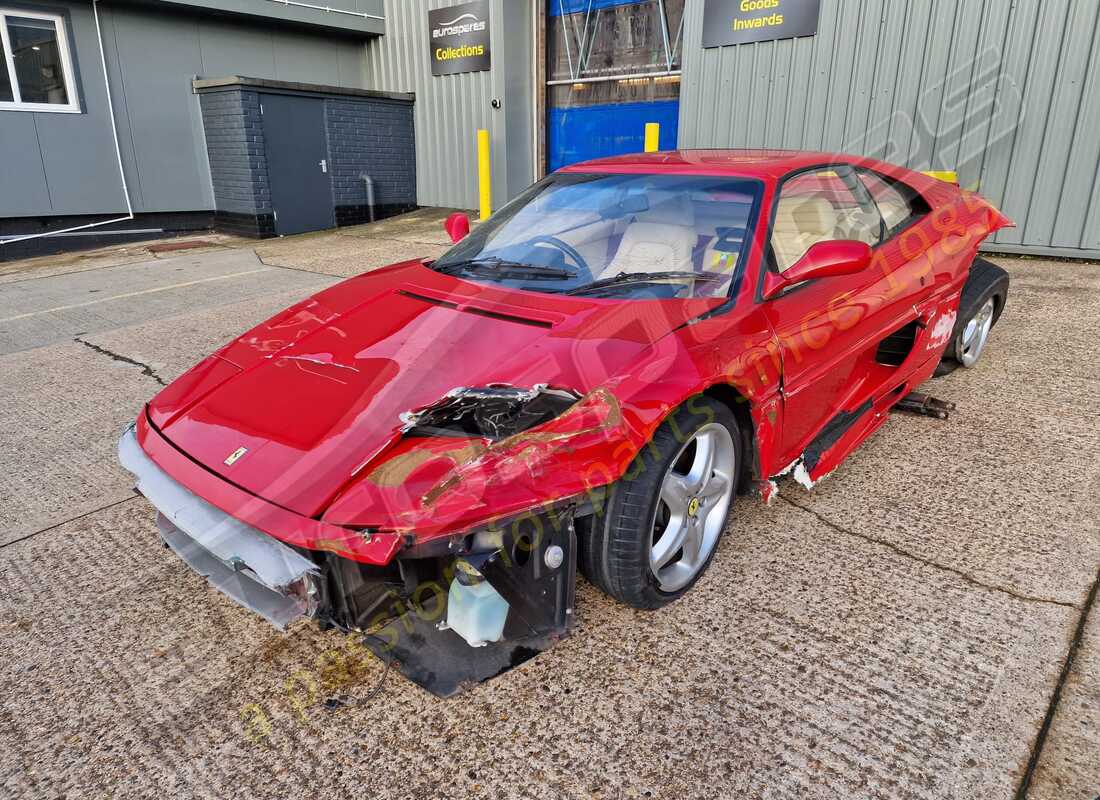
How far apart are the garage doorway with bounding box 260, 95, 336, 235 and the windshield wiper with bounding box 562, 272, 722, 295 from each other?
9.56 metres

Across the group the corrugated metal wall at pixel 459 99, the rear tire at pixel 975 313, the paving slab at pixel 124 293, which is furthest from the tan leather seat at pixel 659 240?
the corrugated metal wall at pixel 459 99

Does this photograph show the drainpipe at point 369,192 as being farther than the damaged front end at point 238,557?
Yes

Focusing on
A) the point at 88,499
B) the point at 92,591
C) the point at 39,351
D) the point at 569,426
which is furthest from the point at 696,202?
the point at 39,351

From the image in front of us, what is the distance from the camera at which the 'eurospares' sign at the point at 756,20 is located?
8.02 m

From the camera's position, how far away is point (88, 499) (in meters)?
3.03

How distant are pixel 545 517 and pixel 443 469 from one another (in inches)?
11.4

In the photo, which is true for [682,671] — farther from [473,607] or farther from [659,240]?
[659,240]

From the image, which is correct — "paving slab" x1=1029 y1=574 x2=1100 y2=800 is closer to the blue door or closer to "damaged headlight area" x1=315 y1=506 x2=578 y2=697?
"damaged headlight area" x1=315 y1=506 x2=578 y2=697

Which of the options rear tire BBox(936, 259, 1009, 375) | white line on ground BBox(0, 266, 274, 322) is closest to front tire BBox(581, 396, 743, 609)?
rear tire BBox(936, 259, 1009, 375)

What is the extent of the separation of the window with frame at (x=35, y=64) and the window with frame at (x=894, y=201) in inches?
418

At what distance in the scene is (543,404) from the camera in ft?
6.37

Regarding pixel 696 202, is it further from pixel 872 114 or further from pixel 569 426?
pixel 872 114

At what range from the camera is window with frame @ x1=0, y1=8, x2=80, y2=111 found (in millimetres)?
9109

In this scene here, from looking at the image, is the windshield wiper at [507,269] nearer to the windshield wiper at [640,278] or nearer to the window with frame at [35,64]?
the windshield wiper at [640,278]
